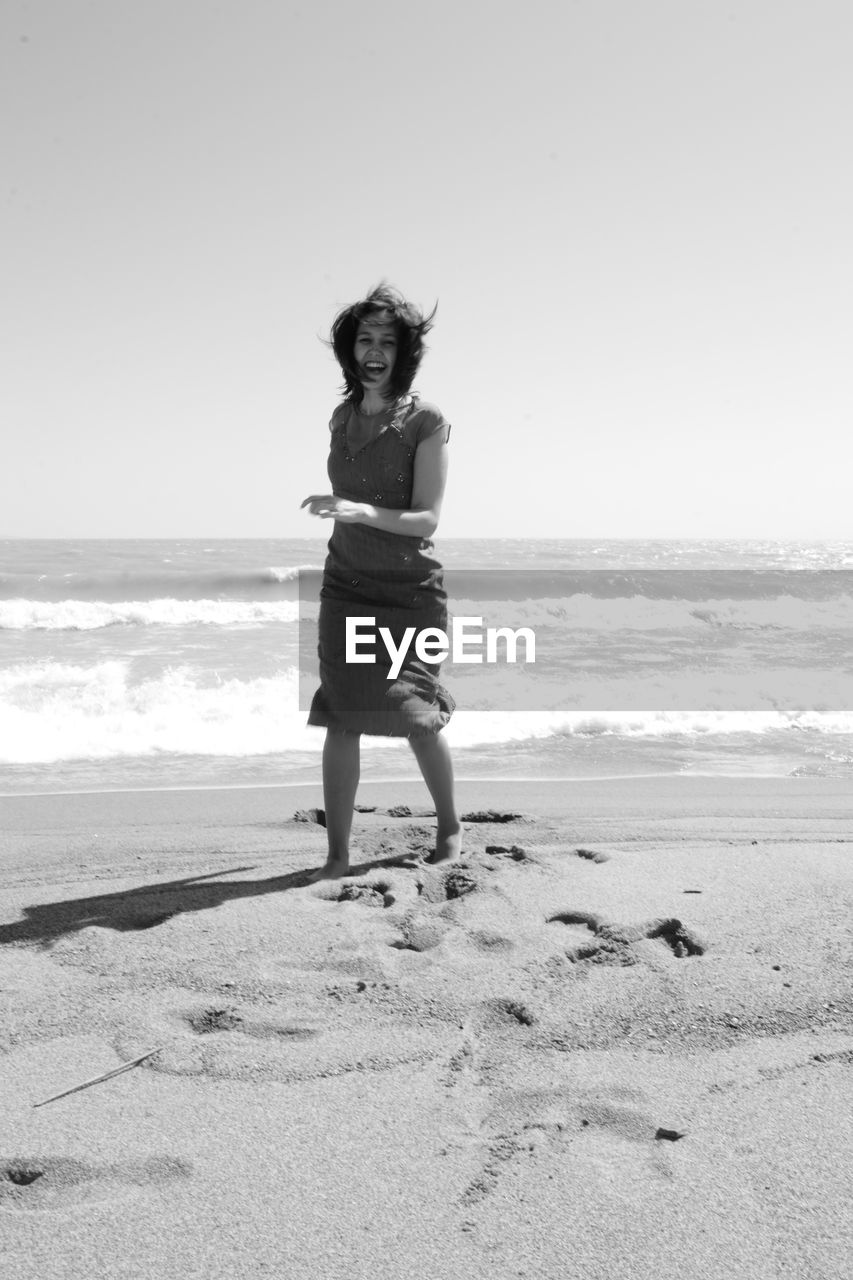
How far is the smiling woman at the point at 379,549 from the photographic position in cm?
296

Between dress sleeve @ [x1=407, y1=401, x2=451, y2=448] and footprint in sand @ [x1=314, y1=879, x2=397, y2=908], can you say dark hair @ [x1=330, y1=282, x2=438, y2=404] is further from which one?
footprint in sand @ [x1=314, y1=879, x2=397, y2=908]

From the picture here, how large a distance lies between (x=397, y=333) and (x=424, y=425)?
11.4 inches

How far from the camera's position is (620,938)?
2.46 m

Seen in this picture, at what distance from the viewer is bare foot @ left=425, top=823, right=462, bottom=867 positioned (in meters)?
3.14

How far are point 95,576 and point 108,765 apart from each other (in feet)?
56.1

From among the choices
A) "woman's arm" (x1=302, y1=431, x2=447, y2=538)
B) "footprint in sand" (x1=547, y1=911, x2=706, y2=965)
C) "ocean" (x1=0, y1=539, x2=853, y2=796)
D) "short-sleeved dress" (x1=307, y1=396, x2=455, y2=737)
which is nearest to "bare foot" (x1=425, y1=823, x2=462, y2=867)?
"short-sleeved dress" (x1=307, y1=396, x2=455, y2=737)

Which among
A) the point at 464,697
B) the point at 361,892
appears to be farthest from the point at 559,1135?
the point at 464,697

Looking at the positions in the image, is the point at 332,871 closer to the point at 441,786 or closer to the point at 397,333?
the point at 441,786

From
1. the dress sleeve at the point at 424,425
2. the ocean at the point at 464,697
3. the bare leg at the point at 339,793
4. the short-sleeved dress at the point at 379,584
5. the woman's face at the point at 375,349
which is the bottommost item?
the ocean at the point at 464,697

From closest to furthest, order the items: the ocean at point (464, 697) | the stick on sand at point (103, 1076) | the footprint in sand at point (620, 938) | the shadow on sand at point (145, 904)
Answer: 1. the stick on sand at point (103, 1076)
2. the footprint in sand at point (620, 938)
3. the shadow on sand at point (145, 904)
4. the ocean at point (464, 697)

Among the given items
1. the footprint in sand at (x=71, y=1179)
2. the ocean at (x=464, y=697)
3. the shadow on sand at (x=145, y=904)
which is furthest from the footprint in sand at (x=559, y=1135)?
the ocean at (x=464, y=697)

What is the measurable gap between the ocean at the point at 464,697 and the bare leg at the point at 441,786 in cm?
190

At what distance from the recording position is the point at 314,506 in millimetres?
2584

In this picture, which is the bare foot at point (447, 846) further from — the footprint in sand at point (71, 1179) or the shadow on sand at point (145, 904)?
the footprint in sand at point (71, 1179)
